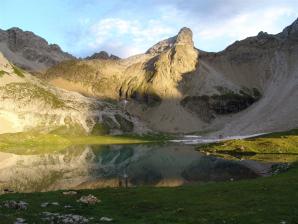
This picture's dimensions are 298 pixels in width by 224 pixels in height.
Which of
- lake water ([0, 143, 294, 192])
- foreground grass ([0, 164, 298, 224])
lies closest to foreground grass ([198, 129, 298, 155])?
lake water ([0, 143, 294, 192])

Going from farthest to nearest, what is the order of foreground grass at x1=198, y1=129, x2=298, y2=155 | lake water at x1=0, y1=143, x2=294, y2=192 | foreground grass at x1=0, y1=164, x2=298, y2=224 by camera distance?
foreground grass at x1=198, y1=129, x2=298, y2=155 < lake water at x1=0, y1=143, x2=294, y2=192 < foreground grass at x1=0, y1=164, x2=298, y2=224

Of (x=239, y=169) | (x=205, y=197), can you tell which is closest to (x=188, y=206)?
(x=205, y=197)

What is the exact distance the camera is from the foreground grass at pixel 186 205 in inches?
1377

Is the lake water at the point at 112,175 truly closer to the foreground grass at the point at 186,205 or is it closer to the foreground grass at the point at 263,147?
the foreground grass at the point at 186,205

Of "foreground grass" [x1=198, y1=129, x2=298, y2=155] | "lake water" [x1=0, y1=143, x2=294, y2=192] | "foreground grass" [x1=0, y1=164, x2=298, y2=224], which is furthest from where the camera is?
"foreground grass" [x1=198, y1=129, x2=298, y2=155]

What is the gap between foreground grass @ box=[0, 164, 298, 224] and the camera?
115 ft

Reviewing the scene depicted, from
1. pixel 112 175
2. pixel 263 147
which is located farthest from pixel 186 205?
pixel 263 147

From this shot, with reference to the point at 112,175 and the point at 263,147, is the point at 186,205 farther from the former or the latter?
the point at 263,147

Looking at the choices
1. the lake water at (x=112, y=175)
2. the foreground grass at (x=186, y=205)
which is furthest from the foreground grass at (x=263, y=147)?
the foreground grass at (x=186, y=205)

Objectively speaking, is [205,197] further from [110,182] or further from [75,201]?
[110,182]

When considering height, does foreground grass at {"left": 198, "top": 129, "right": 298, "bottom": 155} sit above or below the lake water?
above

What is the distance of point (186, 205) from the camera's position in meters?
42.0

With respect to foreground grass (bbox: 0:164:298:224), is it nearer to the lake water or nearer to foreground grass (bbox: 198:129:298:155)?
the lake water

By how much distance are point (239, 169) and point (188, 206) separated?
55.9 m
